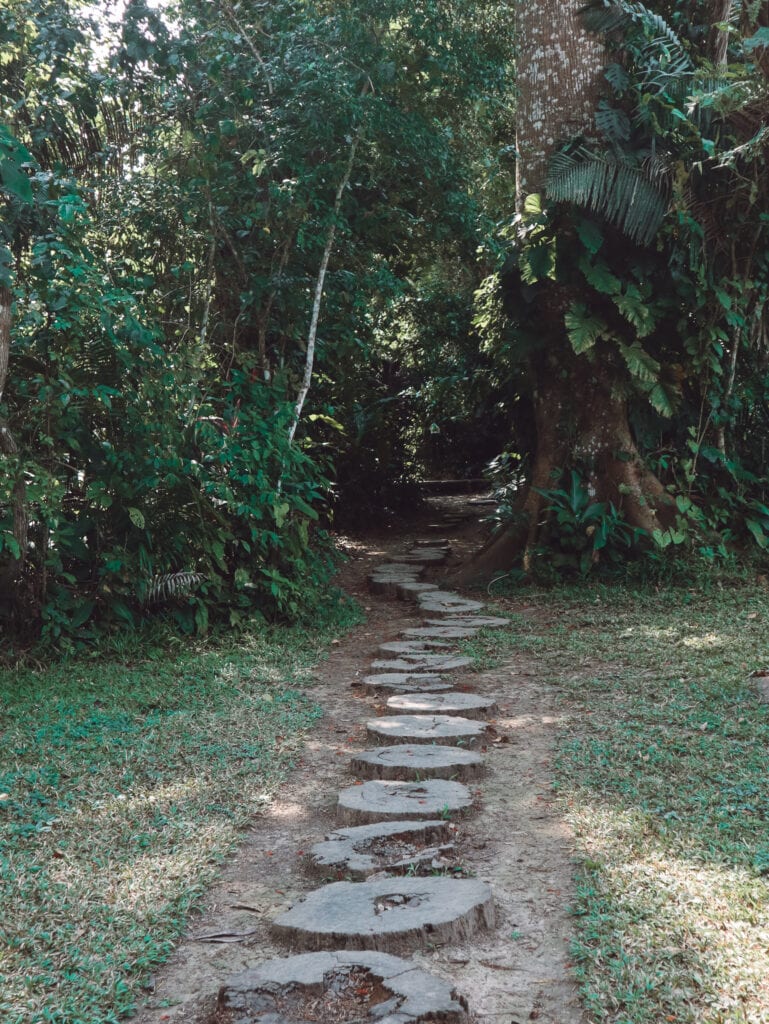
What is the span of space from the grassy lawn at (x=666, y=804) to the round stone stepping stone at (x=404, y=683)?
66cm

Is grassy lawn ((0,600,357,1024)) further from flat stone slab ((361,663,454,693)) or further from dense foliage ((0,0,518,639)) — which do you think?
dense foliage ((0,0,518,639))

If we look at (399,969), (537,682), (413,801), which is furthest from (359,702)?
(399,969)

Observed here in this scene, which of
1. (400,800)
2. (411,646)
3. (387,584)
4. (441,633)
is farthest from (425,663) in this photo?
(387,584)

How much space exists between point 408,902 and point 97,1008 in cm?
85

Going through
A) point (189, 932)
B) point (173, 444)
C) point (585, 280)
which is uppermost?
point (585, 280)

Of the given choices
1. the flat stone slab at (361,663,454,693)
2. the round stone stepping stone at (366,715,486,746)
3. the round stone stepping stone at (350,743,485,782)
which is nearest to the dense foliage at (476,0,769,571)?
the flat stone slab at (361,663,454,693)

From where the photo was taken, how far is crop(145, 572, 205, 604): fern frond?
6086mm

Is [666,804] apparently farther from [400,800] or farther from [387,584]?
[387,584]

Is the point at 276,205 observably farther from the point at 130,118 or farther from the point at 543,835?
the point at 543,835

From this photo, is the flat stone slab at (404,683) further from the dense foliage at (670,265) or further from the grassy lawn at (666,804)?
the dense foliage at (670,265)

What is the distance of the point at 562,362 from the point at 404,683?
11.9ft

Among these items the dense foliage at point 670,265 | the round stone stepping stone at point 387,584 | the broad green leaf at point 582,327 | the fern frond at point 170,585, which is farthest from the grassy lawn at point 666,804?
the broad green leaf at point 582,327

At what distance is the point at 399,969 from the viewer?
7.38 feet

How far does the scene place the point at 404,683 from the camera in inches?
202
